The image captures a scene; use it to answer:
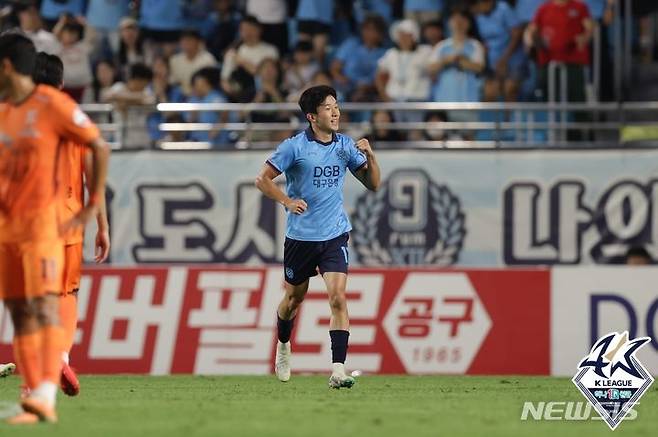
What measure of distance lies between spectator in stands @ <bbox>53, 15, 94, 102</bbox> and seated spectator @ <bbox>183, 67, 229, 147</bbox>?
1559 mm

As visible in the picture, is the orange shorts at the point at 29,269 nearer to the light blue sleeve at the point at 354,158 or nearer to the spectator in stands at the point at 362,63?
the light blue sleeve at the point at 354,158

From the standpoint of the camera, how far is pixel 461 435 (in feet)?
30.3

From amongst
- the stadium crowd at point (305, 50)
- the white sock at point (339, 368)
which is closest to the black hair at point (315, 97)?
the white sock at point (339, 368)

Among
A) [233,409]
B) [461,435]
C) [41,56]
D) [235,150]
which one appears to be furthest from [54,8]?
[461,435]

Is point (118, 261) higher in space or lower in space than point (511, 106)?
lower

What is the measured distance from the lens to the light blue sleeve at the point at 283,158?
13750 millimetres

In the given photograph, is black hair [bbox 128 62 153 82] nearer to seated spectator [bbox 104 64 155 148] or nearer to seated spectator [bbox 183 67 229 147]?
seated spectator [bbox 104 64 155 148]

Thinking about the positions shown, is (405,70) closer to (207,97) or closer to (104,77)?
(207,97)

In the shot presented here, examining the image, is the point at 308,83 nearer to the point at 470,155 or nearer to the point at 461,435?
the point at 470,155

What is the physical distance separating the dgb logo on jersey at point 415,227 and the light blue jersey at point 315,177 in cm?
717

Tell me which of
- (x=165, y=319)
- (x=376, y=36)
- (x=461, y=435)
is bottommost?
(x=165, y=319)

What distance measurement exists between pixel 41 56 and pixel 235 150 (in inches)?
366

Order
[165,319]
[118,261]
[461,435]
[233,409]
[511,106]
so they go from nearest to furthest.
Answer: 1. [461,435]
2. [233,409]
3. [165,319]
4. [511,106]
5. [118,261]

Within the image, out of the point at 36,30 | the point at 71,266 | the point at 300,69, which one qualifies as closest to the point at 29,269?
the point at 71,266
